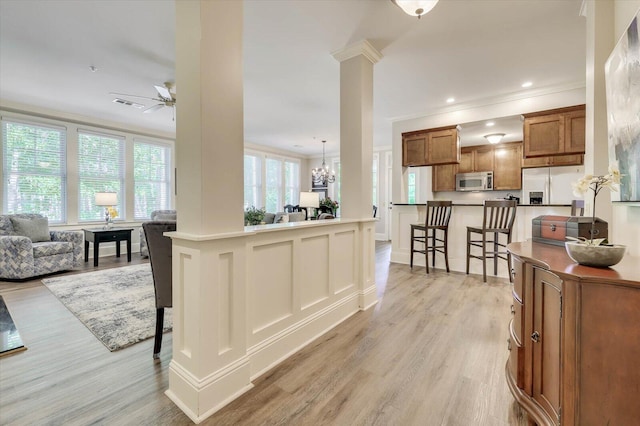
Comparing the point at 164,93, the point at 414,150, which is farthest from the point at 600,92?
the point at 164,93

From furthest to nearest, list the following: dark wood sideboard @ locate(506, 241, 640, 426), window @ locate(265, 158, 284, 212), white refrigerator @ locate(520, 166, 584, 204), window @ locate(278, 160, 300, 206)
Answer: window @ locate(278, 160, 300, 206) → window @ locate(265, 158, 284, 212) → white refrigerator @ locate(520, 166, 584, 204) → dark wood sideboard @ locate(506, 241, 640, 426)

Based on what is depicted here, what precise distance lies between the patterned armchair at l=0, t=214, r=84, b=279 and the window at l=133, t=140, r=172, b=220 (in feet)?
5.46

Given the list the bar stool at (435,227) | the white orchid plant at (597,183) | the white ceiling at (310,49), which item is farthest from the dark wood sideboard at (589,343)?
the bar stool at (435,227)

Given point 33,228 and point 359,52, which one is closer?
point 359,52

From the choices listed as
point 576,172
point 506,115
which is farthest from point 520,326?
point 576,172

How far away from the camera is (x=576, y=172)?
5.41 meters

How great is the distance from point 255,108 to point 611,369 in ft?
16.3

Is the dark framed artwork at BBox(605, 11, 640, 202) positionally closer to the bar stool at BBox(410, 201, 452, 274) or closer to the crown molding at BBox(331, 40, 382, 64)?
the crown molding at BBox(331, 40, 382, 64)

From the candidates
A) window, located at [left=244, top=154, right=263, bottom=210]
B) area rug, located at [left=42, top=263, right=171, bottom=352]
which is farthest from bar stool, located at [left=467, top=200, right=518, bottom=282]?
window, located at [left=244, top=154, right=263, bottom=210]

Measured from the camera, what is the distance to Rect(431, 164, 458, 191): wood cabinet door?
7.07 metres

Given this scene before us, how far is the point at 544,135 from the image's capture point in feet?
12.4

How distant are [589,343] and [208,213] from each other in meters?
1.65

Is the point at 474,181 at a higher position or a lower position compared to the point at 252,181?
lower

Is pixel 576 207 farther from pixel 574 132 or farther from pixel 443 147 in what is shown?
pixel 443 147
